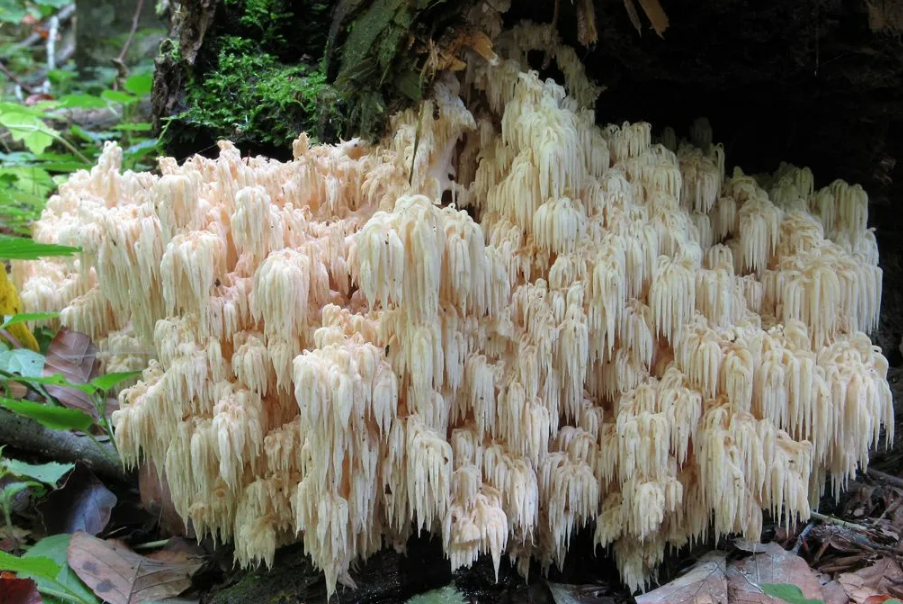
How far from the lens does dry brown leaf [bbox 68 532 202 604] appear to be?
131 inches

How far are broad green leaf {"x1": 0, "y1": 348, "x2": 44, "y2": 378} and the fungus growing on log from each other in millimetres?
749

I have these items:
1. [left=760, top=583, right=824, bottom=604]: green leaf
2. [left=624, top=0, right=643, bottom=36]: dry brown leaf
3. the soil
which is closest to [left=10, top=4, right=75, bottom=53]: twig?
the soil

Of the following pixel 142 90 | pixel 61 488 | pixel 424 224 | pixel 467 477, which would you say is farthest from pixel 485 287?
pixel 142 90

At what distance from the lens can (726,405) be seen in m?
3.19

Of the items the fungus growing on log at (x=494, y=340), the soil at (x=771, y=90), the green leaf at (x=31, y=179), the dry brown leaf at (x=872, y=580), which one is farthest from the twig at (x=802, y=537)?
the green leaf at (x=31, y=179)

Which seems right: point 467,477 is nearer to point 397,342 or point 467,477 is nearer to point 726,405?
point 397,342

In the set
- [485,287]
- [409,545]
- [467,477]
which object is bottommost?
[409,545]

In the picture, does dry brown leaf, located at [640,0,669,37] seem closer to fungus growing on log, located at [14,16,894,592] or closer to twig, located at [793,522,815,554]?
fungus growing on log, located at [14,16,894,592]

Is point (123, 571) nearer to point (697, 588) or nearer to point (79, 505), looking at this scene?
point (79, 505)

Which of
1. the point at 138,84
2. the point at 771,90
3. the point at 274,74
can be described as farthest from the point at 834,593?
the point at 138,84

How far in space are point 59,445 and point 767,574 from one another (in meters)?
4.03

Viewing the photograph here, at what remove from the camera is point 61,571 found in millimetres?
3289

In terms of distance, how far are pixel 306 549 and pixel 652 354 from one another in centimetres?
184

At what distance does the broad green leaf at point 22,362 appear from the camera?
151 inches
